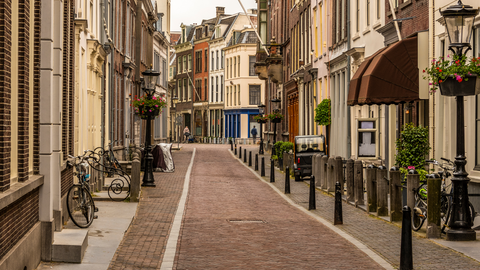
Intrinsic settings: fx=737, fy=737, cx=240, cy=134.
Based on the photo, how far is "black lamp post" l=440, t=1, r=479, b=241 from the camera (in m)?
11.5

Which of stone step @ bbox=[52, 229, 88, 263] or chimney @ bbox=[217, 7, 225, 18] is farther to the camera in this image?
chimney @ bbox=[217, 7, 225, 18]

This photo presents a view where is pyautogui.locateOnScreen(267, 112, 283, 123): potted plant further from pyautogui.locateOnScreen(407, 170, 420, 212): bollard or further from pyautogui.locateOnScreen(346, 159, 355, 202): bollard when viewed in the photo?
pyautogui.locateOnScreen(407, 170, 420, 212): bollard

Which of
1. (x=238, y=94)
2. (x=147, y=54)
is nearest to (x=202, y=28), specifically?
(x=238, y=94)

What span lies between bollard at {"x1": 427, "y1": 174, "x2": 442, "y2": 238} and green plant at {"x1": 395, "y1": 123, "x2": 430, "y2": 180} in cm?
313

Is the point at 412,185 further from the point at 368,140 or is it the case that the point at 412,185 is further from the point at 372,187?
the point at 368,140

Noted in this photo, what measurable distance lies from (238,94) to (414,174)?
66113mm

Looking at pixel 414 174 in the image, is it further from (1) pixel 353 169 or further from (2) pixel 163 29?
A: (2) pixel 163 29

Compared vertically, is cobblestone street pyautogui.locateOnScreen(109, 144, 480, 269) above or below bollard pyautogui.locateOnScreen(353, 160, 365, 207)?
below

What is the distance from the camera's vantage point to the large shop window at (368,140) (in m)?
20.1

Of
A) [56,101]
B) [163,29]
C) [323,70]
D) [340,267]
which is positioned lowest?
[340,267]

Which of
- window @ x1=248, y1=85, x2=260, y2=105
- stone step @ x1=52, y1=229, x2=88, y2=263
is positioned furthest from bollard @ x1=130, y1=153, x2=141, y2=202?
window @ x1=248, y1=85, x2=260, y2=105

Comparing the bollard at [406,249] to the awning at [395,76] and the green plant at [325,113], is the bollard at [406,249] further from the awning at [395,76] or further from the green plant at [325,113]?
the green plant at [325,113]

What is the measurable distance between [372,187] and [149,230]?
506 cm

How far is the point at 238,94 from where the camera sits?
7875 centimetres
